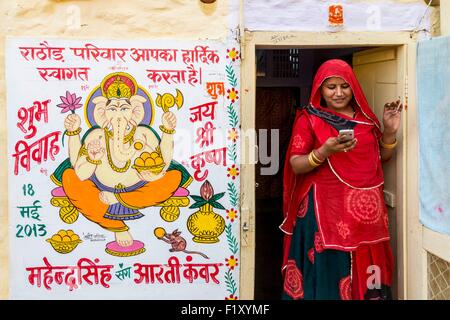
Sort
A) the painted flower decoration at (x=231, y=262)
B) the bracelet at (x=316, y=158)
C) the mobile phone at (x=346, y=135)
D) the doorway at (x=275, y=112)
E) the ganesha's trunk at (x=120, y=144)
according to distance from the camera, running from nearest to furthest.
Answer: the mobile phone at (x=346, y=135) → the bracelet at (x=316, y=158) → the ganesha's trunk at (x=120, y=144) → the painted flower decoration at (x=231, y=262) → the doorway at (x=275, y=112)

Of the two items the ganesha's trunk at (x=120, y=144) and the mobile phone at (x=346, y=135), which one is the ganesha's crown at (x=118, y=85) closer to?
the ganesha's trunk at (x=120, y=144)

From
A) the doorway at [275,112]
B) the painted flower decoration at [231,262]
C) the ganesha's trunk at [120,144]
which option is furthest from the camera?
the doorway at [275,112]

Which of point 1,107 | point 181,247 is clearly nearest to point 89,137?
point 1,107

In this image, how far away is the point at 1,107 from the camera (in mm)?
3352

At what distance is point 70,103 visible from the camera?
3.36 meters

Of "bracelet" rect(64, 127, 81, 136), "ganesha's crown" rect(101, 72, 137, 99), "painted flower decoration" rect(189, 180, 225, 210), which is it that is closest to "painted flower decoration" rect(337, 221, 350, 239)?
"painted flower decoration" rect(189, 180, 225, 210)

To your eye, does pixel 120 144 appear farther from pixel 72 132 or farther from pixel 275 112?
pixel 275 112

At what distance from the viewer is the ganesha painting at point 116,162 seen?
11.1ft

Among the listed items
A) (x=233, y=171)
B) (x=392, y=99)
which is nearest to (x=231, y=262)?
(x=233, y=171)

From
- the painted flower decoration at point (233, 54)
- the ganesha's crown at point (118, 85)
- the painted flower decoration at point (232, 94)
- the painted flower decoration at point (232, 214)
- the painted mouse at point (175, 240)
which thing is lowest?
the painted mouse at point (175, 240)

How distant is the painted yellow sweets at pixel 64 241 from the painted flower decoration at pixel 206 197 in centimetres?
79

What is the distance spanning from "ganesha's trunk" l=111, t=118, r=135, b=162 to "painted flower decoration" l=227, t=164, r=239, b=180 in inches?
25.5

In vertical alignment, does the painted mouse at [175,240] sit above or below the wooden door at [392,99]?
below

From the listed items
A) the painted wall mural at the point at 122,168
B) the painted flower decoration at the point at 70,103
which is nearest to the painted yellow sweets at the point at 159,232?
the painted wall mural at the point at 122,168
